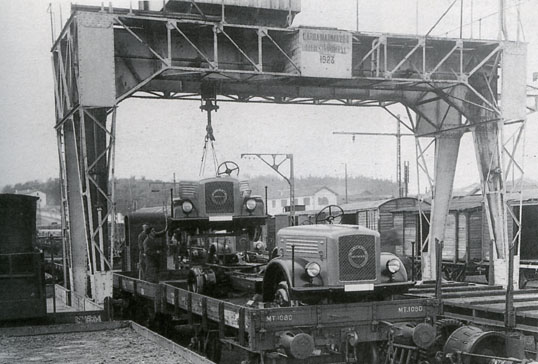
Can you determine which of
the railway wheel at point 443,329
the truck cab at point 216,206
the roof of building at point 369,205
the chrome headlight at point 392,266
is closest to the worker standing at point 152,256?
the truck cab at point 216,206

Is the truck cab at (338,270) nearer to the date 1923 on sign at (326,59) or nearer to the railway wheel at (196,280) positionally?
the railway wheel at (196,280)

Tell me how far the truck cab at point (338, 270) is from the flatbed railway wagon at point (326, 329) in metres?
0.31

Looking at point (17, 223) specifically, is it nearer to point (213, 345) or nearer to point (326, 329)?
point (213, 345)

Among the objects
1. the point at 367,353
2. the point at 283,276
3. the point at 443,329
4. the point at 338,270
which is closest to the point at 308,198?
the point at 443,329

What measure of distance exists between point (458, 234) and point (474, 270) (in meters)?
1.61

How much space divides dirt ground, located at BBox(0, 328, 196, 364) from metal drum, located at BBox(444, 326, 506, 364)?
3.66 metres

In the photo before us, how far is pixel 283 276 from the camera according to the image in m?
9.65

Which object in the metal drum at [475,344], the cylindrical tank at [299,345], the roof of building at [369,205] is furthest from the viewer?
the roof of building at [369,205]

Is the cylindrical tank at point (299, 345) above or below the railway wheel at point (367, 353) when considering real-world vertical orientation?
above

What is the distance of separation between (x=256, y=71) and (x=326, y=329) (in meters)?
8.44

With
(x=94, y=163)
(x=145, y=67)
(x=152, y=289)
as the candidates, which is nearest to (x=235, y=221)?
(x=152, y=289)

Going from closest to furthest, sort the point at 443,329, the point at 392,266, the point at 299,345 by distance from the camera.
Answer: the point at 299,345 < the point at 392,266 < the point at 443,329

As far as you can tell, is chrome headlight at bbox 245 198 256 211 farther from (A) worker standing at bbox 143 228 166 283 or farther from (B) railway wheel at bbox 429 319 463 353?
(B) railway wheel at bbox 429 319 463 353

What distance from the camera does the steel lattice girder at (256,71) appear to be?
1470 centimetres
